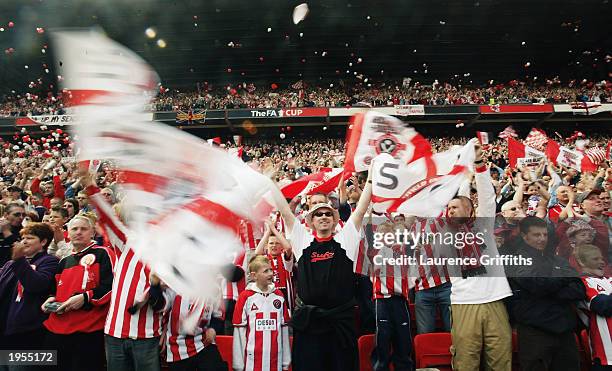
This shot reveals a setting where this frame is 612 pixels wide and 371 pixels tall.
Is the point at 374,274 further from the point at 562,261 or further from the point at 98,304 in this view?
the point at 98,304

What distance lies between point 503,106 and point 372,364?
26.2 m


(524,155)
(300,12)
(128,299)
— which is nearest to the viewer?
(128,299)

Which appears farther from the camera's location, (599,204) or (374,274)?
(599,204)

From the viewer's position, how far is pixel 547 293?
10.7 feet

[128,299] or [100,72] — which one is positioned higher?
[100,72]

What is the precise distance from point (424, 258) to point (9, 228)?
4.30 metres

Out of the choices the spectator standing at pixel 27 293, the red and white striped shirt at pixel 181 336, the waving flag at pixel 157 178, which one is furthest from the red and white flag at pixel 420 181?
the spectator standing at pixel 27 293

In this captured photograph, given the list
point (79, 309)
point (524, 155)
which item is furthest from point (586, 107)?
point (79, 309)

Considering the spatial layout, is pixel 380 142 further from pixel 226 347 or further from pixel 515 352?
pixel 226 347

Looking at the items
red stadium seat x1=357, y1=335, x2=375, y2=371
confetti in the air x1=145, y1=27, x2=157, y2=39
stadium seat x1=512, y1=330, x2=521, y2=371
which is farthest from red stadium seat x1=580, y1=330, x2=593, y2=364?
confetti in the air x1=145, y1=27, x2=157, y2=39

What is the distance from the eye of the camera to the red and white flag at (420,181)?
3.55 metres

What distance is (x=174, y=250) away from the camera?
173 cm

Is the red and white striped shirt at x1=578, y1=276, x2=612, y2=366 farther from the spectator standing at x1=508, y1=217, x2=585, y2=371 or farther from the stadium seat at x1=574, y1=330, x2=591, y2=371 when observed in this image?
the stadium seat at x1=574, y1=330, x2=591, y2=371

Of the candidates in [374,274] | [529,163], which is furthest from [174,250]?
[529,163]
